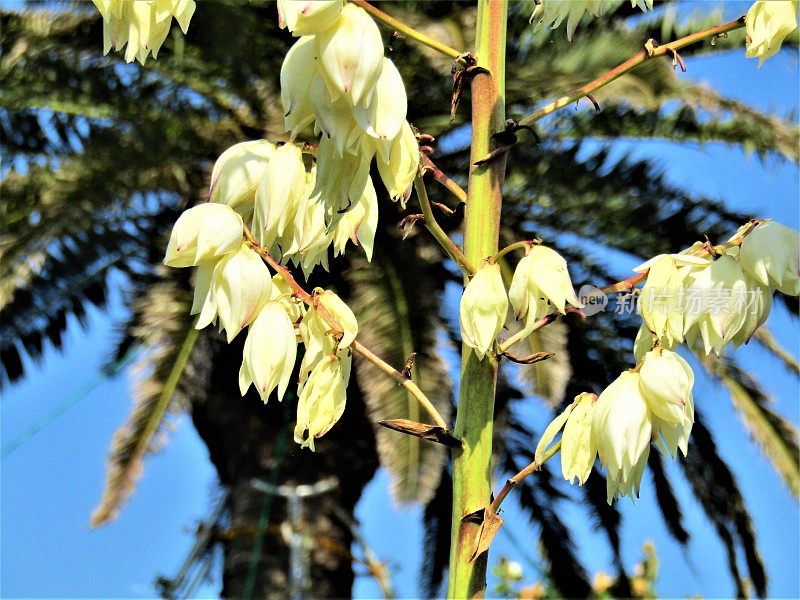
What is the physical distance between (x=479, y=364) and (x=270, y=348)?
237 mm

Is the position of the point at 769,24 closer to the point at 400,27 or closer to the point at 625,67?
the point at 625,67

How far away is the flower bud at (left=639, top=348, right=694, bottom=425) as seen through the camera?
1216 millimetres

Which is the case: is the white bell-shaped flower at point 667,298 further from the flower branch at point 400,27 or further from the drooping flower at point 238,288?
the drooping flower at point 238,288

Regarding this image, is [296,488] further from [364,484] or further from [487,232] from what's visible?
[487,232]

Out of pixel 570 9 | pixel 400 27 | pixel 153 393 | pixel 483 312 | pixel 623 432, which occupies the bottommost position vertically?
pixel 623 432

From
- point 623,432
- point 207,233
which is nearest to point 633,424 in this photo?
point 623,432

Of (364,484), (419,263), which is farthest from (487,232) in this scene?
(364,484)

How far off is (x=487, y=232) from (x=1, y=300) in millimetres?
4924

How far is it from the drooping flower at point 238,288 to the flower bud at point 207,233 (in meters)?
0.02

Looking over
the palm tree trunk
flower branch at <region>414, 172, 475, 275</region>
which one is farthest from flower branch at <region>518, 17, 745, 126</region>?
the palm tree trunk

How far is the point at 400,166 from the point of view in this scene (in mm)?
1168

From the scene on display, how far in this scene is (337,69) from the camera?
1054mm

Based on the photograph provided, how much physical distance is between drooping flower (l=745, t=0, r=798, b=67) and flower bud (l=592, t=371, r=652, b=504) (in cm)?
44

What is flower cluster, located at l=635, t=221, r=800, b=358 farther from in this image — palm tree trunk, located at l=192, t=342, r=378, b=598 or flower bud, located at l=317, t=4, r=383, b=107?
palm tree trunk, located at l=192, t=342, r=378, b=598
